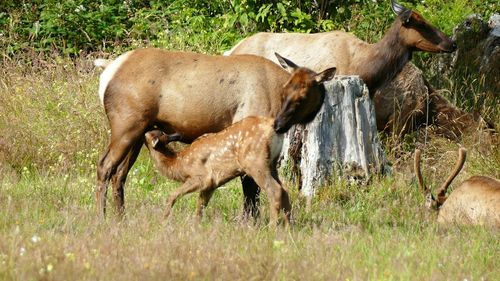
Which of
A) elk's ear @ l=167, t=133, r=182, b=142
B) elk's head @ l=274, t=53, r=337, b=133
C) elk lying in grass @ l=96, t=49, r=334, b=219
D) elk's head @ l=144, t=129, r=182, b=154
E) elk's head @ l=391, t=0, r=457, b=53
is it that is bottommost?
elk's head @ l=391, t=0, r=457, b=53

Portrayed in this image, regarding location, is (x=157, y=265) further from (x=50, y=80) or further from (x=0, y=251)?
(x=50, y=80)

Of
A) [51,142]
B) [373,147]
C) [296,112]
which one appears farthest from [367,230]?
[51,142]

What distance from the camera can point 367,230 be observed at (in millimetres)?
8477

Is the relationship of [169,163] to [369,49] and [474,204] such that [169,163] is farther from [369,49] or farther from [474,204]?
[369,49]

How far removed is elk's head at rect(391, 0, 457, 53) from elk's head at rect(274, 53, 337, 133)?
13.3 feet

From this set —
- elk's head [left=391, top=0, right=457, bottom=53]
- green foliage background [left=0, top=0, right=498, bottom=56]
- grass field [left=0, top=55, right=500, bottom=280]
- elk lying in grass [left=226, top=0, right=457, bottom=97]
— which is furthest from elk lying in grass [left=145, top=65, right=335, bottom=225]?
green foliage background [left=0, top=0, right=498, bottom=56]

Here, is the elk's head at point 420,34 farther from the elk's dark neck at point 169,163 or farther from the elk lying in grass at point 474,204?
the elk's dark neck at point 169,163

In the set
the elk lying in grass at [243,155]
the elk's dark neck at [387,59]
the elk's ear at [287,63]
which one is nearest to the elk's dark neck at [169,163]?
the elk lying in grass at [243,155]

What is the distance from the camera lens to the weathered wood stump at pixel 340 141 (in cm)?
1066

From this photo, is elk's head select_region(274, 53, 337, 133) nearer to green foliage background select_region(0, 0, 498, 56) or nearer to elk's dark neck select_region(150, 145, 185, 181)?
elk's dark neck select_region(150, 145, 185, 181)

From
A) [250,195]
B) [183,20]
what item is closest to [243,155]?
[250,195]

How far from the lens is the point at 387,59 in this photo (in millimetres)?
12836

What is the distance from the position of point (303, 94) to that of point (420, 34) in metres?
4.33

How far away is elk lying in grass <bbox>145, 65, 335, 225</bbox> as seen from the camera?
341 inches
